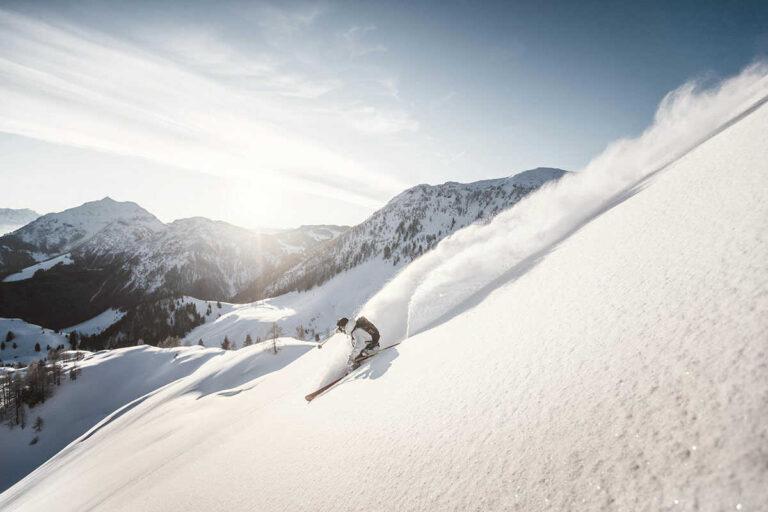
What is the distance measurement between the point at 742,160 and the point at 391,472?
730 centimetres

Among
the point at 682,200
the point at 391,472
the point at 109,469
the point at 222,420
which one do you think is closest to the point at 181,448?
the point at 222,420

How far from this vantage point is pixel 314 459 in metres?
4.93

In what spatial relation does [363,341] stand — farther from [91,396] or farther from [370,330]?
[91,396]

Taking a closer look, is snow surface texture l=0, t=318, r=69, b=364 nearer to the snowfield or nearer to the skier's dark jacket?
the snowfield

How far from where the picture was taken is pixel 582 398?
3.00 meters

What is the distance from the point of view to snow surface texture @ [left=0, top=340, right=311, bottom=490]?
226 ft

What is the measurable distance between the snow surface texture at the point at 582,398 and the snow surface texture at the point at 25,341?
731ft

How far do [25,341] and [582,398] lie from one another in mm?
258323

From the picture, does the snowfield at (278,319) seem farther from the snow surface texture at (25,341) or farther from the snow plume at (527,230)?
the snow plume at (527,230)

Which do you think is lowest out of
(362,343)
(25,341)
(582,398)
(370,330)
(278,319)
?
(582,398)

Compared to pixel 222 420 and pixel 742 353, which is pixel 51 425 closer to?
pixel 222 420

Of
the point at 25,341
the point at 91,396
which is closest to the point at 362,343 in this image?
the point at 91,396

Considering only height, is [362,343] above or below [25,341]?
below

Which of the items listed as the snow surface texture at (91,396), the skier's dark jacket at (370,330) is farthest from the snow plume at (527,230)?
the snow surface texture at (91,396)
